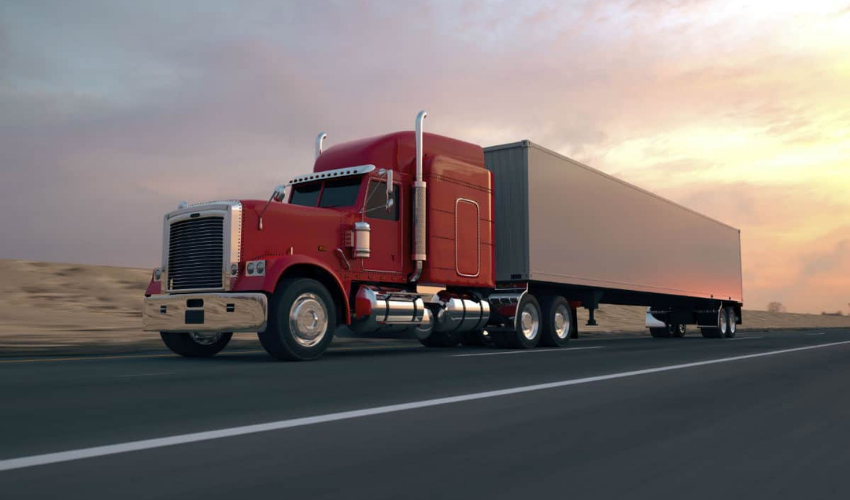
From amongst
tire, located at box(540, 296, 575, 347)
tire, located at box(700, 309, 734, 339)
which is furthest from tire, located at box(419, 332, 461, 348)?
tire, located at box(700, 309, 734, 339)

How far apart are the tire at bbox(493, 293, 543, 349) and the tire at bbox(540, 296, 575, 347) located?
229 mm

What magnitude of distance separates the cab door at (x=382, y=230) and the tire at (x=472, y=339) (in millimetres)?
4439

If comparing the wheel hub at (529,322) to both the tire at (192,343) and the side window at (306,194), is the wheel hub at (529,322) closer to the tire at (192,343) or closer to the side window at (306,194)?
the side window at (306,194)

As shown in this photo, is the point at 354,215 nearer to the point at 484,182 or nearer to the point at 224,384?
the point at 484,182

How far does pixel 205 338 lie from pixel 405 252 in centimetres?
380

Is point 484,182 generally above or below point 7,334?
above

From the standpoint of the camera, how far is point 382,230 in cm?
1326

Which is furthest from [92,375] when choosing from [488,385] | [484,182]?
[484,182]

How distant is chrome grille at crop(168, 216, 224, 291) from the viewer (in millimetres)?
11445

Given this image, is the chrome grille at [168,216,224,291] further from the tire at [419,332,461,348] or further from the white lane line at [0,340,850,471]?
the tire at [419,332,461,348]

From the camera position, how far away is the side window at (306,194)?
1352 centimetres

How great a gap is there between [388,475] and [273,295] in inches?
308

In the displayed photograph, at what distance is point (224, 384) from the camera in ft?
24.5

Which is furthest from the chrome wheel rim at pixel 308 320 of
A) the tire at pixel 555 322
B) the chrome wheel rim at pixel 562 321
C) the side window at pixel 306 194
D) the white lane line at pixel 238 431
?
the chrome wheel rim at pixel 562 321
